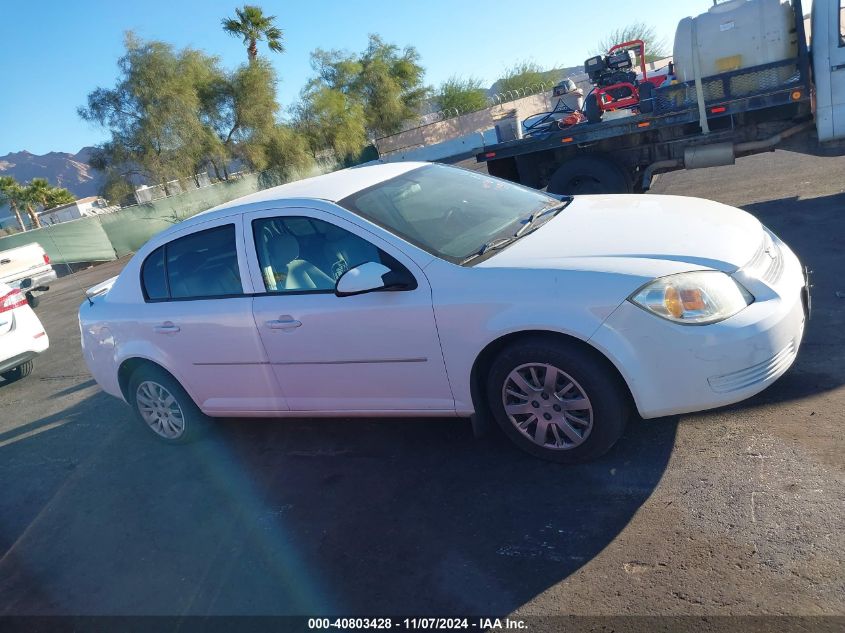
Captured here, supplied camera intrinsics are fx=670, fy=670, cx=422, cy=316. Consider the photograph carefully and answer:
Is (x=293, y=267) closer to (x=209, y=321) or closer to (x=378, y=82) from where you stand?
(x=209, y=321)

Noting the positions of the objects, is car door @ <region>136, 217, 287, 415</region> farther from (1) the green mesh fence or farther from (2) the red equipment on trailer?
(1) the green mesh fence

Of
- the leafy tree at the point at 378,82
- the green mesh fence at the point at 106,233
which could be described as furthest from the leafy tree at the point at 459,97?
the green mesh fence at the point at 106,233

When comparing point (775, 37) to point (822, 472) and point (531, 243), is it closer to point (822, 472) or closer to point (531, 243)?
point (531, 243)

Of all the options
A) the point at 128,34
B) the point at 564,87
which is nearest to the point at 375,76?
the point at 128,34

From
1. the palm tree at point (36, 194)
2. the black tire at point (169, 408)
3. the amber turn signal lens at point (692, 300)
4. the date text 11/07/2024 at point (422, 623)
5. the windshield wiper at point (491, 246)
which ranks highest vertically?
the palm tree at point (36, 194)

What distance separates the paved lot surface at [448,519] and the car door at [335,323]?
47cm

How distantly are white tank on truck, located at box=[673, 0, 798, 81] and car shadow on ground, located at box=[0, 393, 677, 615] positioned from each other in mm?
5768

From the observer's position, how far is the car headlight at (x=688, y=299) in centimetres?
306

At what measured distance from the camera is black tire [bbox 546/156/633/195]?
8.52 m

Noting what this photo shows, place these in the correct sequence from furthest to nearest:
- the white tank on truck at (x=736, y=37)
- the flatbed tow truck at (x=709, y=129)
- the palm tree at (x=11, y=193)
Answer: the palm tree at (x=11, y=193) → the white tank on truck at (x=736, y=37) → the flatbed tow truck at (x=709, y=129)

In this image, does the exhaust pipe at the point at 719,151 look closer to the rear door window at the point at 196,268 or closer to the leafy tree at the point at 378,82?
the rear door window at the point at 196,268

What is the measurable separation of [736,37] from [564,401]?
622 cm

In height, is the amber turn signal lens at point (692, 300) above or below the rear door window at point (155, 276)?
below

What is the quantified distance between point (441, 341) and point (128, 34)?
35.9 metres
